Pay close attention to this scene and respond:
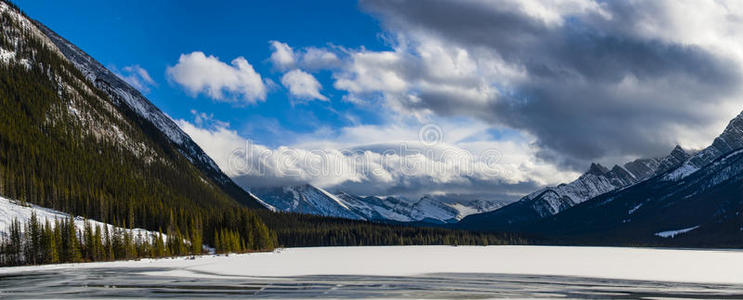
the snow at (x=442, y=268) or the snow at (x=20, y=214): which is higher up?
the snow at (x=20, y=214)

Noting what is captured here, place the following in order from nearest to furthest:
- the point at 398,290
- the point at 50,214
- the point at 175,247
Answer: the point at 398,290 → the point at 175,247 → the point at 50,214

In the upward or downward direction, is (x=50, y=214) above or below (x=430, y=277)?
above

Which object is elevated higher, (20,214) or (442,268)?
(20,214)

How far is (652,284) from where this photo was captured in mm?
70938

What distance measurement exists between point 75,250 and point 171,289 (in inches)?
3729

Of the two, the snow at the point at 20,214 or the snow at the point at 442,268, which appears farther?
the snow at the point at 20,214

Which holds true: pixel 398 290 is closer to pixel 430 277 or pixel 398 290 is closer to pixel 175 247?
pixel 430 277

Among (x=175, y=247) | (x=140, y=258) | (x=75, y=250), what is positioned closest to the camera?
(x=75, y=250)

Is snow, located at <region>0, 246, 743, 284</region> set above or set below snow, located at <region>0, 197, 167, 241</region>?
below

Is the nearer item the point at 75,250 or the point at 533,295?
the point at 533,295

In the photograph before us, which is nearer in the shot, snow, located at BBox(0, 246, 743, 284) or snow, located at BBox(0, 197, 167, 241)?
snow, located at BBox(0, 246, 743, 284)

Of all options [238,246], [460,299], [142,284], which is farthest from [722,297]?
[238,246]

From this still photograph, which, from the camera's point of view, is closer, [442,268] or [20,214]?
[442,268]

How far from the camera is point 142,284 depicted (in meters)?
69.9
